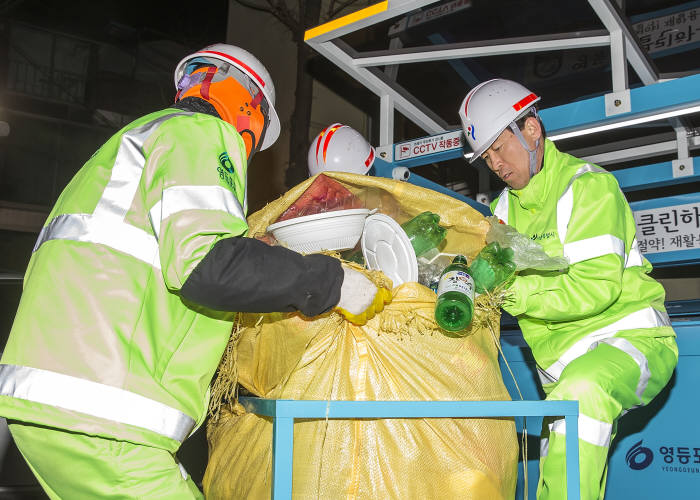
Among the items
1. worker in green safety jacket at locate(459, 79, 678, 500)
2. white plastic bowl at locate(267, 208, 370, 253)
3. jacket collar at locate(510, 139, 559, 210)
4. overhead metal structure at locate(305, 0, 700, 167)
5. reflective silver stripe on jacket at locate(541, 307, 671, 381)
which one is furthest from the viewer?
overhead metal structure at locate(305, 0, 700, 167)

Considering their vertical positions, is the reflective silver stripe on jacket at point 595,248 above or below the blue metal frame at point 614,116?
below

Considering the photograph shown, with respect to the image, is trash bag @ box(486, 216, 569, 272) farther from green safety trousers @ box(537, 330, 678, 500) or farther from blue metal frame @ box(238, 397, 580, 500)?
blue metal frame @ box(238, 397, 580, 500)

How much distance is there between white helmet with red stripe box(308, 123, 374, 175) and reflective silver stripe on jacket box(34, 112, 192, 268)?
1.86m

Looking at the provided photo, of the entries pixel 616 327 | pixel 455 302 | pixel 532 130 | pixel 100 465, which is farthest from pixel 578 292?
pixel 100 465

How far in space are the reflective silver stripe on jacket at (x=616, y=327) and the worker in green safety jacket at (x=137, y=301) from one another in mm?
1243

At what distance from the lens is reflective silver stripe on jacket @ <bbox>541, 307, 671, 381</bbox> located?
2.33 meters

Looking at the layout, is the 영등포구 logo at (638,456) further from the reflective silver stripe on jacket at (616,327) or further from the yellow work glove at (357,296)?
the yellow work glove at (357,296)

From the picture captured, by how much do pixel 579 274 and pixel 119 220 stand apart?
153 cm

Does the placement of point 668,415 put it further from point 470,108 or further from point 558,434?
point 470,108

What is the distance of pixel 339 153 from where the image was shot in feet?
11.1

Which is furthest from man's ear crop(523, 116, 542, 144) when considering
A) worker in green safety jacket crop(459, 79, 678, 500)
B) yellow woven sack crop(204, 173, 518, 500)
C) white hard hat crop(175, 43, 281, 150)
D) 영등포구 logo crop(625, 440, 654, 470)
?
영등포구 logo crop(625, 440, 654, 470)

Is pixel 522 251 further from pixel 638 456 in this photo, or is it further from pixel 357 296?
pixel 638 456

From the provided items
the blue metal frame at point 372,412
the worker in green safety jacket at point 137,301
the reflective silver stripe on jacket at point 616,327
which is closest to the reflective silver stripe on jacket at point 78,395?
the worker in green safety jacket at point 137,301

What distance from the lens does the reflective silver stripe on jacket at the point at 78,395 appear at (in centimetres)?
135
